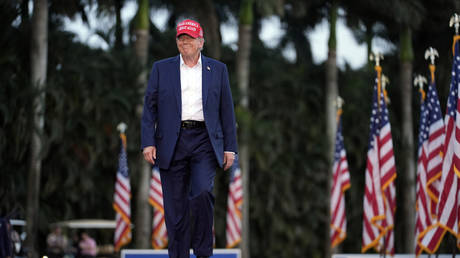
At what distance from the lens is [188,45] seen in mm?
4965

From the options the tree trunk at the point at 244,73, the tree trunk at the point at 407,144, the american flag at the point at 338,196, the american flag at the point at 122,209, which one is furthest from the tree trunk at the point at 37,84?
the tree trunk at the point at 407,144

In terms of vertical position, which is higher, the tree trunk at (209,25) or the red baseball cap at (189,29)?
the tree trunk at (209,25)

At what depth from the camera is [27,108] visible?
18.0 metres

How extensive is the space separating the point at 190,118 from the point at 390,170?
311 inches

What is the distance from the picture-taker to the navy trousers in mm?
4867

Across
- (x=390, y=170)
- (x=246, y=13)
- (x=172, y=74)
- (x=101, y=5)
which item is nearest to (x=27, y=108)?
(x=101, y=5)

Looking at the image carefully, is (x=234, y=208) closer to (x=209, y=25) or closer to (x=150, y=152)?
(x=209, y=25)

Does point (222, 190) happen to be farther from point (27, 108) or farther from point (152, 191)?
point (27, 108)

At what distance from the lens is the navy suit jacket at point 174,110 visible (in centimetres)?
493

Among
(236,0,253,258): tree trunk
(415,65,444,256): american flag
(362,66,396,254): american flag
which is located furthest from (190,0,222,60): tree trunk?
(415,65,444,256): american flag

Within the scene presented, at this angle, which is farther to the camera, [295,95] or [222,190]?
[295,95]

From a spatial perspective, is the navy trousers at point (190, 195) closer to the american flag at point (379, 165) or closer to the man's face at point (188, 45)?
the man's face at point (188, 45)

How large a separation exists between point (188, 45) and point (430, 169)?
6608 mm

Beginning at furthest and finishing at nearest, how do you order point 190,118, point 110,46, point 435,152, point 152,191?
1. point 110,46
2. point 152,191
3. point 435,152
4. point 190,118
